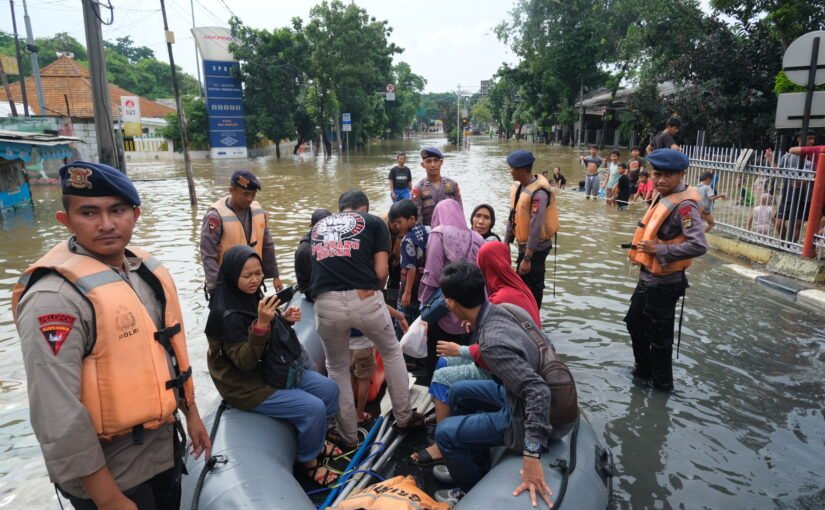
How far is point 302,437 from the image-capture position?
3062mm

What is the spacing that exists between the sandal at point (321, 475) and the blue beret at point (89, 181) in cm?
212

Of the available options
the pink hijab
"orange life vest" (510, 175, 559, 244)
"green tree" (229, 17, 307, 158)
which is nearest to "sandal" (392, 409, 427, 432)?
the pink hijab

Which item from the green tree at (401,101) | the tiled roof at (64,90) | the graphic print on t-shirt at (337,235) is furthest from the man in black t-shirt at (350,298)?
the green tree at (401,101)

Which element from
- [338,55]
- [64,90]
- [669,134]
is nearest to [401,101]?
[338,55]

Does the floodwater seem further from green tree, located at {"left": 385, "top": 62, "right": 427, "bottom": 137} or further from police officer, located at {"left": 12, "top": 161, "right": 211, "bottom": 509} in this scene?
green tree, located at {"left": 385, "top": 62, "right": 427, "bottom": 137}

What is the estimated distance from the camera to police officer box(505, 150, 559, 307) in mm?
4762

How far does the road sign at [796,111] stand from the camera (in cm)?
586

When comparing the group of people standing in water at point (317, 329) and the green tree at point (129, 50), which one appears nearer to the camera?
the group of people standing in water at point (317, 329)

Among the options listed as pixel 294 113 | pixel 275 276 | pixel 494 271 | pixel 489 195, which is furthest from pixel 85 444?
pixel 294 113

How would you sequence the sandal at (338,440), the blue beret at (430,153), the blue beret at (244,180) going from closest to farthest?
the sandal at (338,440) → the blue beret at (244,180) → the blue beret at (430,153)

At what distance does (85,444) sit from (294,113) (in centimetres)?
3338

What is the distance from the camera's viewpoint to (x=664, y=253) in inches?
150

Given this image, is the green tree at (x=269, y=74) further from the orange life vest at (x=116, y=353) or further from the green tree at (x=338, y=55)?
the orange life vest at (x=116, y=353)

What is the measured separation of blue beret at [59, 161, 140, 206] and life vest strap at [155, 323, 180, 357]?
51 cm
